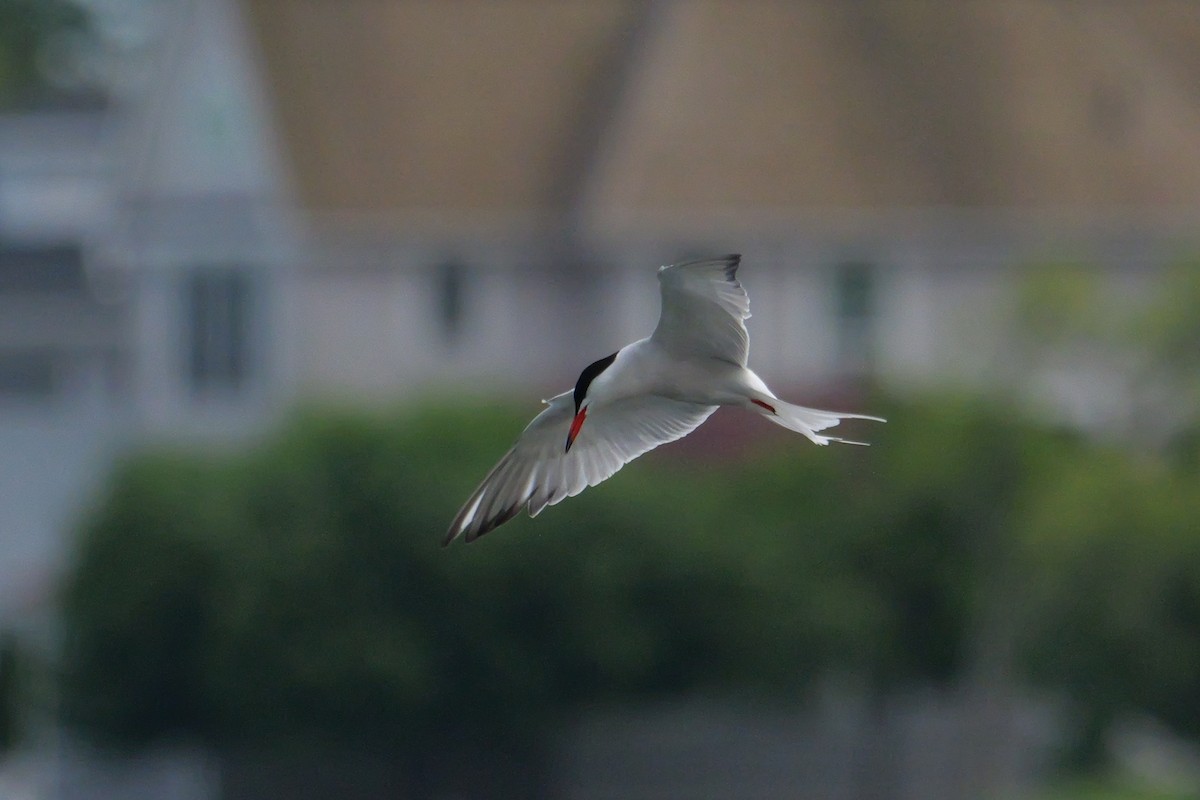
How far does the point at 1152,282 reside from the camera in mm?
32031

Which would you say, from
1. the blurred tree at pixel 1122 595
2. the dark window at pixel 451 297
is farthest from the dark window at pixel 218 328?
the blurred tree at pixel 1122 595

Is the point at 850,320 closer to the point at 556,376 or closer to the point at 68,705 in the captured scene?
the point at 556,376

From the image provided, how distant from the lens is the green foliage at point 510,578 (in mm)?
26594

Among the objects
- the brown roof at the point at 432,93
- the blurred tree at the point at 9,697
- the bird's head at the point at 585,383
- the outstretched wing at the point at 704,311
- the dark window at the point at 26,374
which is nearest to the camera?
the outstretched wing at the point at 704,311

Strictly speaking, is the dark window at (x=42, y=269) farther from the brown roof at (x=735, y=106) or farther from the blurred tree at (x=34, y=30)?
the blurred tree at (x=34, y=30)

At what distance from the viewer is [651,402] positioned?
34.4ft

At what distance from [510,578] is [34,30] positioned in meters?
39.3

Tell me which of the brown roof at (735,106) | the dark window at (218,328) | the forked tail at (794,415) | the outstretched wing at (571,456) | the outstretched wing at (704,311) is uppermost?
the brown roof at (735,106)

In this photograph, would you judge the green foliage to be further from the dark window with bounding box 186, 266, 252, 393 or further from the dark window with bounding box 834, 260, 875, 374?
the dark window with bounding box 186, 266, 252, 393

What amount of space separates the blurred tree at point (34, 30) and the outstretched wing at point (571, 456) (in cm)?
5178

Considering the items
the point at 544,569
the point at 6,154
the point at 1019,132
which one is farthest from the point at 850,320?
the point at 6,154

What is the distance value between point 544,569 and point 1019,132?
10.7m

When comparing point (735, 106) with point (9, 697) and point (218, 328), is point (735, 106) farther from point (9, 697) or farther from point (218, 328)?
point (9, 697)

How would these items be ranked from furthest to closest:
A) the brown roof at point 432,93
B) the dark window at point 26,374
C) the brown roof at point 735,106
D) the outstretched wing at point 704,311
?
the dark window at point 26,374 < the brown roof at point 432,93 < the brown roof at point 735,106 < the outstretched wing at point 704,311
